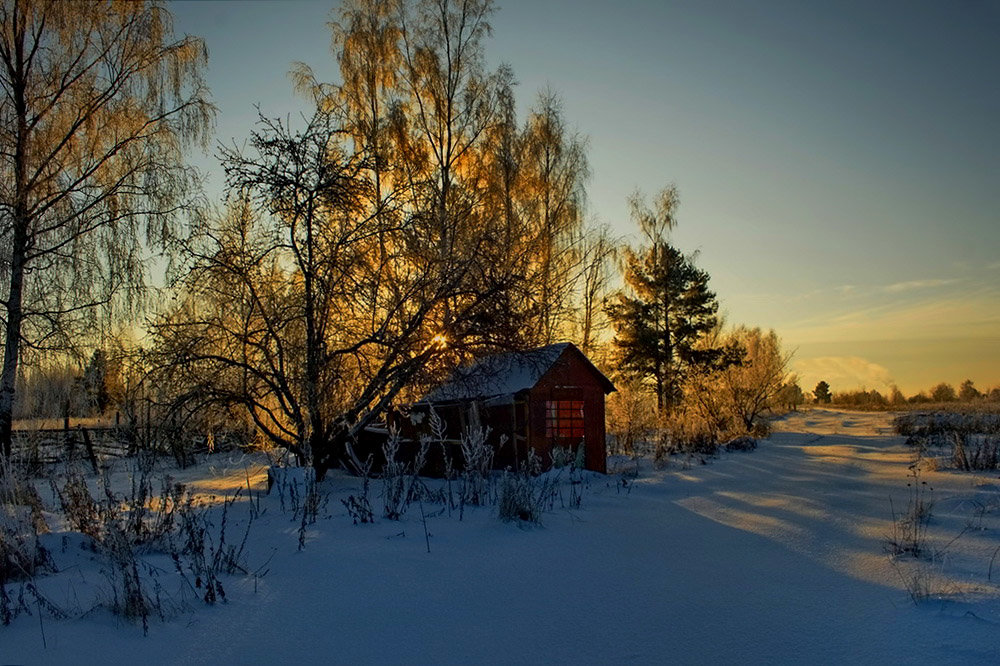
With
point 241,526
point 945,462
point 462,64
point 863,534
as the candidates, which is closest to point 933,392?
point 945,462

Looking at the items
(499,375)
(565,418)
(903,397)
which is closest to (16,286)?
(499,375)

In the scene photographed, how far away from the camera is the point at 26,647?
12.1 ft

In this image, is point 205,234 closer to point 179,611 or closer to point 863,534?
point 179,611

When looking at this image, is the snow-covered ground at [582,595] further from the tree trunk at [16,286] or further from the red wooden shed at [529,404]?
the tree trunk at [16,286]

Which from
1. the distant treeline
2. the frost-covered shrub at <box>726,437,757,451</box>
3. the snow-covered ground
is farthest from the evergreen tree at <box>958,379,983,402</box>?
the snow-covered ground

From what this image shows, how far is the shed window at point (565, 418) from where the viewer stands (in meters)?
14.8

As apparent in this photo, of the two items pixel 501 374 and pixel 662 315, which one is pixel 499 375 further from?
pixel 662 315

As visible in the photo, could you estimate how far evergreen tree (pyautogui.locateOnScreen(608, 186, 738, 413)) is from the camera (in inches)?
1107

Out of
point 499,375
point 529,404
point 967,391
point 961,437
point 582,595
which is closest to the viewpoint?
point 582,595

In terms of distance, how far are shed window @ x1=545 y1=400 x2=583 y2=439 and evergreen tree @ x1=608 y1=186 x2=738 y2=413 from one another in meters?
13.3

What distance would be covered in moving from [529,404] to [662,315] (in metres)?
16.6

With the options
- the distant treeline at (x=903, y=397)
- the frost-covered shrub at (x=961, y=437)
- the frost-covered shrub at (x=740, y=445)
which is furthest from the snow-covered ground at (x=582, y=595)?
the distant treeline at (x=903, y=397)

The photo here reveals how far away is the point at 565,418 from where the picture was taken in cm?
1509

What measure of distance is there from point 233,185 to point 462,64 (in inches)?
406
